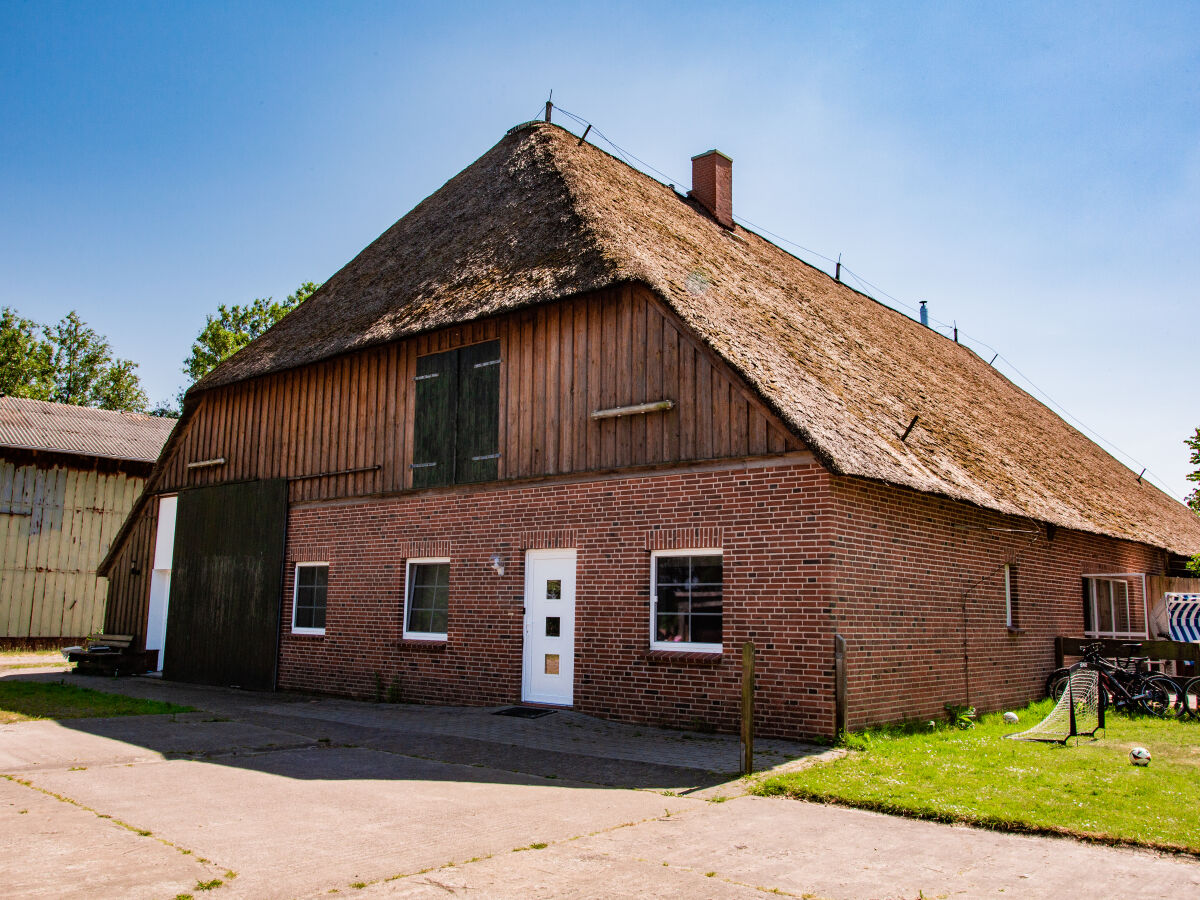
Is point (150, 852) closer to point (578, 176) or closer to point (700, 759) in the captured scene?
point (700, 759)

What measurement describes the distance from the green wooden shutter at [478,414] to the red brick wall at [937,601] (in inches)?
211

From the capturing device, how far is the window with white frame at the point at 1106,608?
56.9ft

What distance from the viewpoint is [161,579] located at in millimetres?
19641

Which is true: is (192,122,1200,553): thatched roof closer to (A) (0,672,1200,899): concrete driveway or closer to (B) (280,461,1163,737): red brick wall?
(B) (280,461,1163,737): red brick wall

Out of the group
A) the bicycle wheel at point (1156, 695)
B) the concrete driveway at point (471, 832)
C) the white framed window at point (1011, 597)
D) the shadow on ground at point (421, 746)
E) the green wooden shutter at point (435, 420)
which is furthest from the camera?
the white framed window at point (1011, 597)

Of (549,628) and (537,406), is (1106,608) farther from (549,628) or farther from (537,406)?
(537,406)

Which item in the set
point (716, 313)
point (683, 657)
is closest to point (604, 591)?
point (683, 657)

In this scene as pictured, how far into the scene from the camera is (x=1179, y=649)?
13609 millimetres

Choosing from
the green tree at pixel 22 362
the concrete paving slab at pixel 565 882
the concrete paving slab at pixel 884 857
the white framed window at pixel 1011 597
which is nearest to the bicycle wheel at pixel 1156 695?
the white framed window at pixel 1011 597

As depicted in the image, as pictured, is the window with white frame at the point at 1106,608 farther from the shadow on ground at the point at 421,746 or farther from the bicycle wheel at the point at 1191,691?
the shadow on ground at the point at 421,746

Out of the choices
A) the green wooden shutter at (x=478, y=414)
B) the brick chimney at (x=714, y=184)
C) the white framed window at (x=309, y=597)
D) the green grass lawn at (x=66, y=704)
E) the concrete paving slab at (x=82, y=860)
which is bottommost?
the green grass lawn at (x=66, y=704)

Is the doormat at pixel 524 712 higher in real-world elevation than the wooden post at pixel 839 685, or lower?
lower

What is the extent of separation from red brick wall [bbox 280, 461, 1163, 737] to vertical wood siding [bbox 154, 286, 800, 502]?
424 millimetres

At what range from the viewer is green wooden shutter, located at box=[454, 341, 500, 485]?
13.5 m
